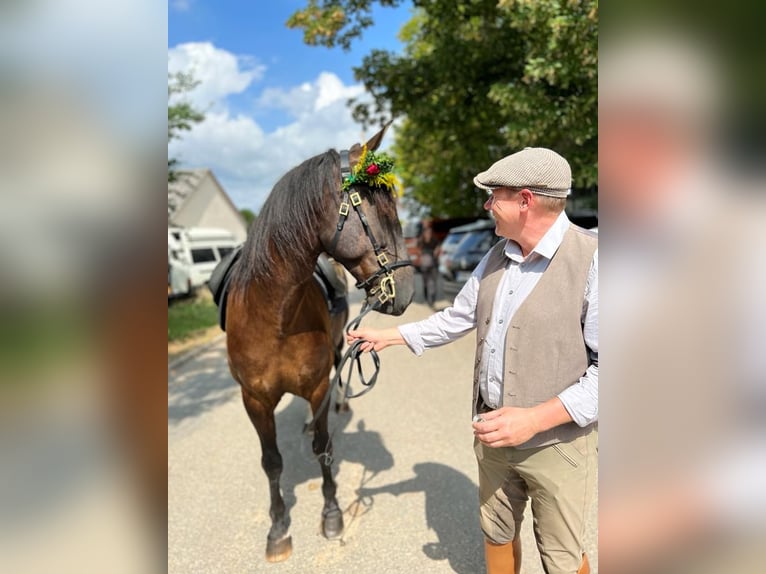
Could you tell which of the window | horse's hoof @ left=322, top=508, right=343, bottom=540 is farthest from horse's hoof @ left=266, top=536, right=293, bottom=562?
the window

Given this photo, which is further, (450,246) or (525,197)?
(450,246)

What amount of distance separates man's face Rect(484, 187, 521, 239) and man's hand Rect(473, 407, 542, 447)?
0.62m

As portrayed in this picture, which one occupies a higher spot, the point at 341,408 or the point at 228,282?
the point at 228,282

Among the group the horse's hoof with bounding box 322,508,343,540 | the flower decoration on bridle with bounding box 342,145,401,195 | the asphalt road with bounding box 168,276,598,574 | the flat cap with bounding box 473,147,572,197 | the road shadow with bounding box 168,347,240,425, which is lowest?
the road shadow with bounding box 168,347,240,425

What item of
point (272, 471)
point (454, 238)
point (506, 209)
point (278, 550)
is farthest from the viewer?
point (454, 238)

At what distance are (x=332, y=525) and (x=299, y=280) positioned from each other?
170 centimetres

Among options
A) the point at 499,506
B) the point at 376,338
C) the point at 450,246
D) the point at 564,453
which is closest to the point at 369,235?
the point at 376,338

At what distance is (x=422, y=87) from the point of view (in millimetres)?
8648

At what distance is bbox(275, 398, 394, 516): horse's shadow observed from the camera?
358 centimetres

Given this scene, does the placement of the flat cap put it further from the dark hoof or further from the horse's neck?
the dark hoof

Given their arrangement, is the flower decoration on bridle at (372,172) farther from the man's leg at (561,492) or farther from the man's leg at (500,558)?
the man's leg at (500,558)

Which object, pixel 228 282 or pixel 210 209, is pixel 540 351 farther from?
pixel 210 209

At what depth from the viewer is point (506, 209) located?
5.06 ft
